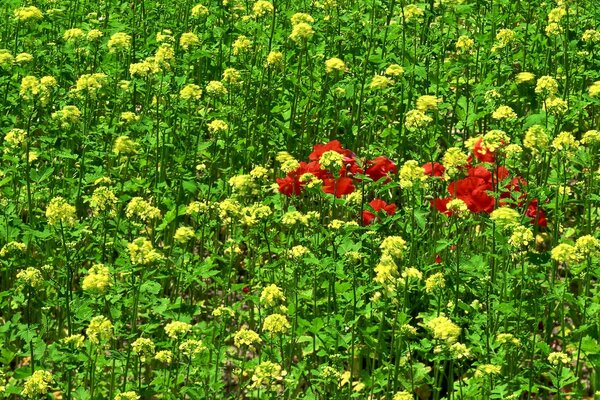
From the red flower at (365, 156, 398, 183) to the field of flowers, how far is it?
1 cm

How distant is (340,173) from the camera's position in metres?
5.15

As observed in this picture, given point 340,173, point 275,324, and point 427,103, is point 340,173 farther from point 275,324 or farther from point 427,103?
point 275,324

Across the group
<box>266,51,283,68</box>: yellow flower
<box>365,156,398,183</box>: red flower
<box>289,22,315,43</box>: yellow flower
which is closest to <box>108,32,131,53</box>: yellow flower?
<box>266,51,283,68</box>: yellow flower

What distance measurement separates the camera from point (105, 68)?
6695 millimetres

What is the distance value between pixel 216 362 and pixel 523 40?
3.48m

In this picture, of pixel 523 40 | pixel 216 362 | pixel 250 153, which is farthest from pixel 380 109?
pixel 216 362

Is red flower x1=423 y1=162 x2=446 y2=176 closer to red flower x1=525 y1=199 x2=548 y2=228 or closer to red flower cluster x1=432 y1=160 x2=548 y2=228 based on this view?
red flower cluster x1=432 y1=160 x2=548 y2=228

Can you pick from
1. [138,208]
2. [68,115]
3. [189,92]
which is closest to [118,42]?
[189,92]

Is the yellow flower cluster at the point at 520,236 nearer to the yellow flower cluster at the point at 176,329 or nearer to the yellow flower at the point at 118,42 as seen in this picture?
the yellow flower cluster at the point at 176,329

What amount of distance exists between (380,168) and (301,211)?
72 cm

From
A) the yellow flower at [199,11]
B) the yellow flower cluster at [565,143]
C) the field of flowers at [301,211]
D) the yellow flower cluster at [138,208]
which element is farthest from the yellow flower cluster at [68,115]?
the yellow flower cluster at [565,143]

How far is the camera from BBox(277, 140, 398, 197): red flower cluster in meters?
5.14

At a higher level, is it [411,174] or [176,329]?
[411,174]

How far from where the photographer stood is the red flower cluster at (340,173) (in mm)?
5141
